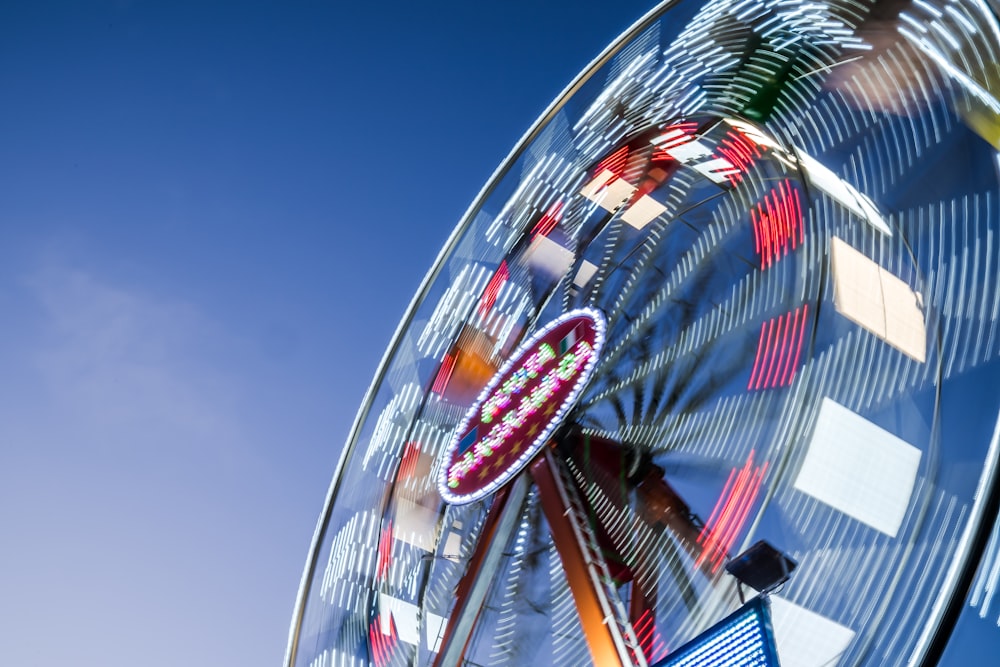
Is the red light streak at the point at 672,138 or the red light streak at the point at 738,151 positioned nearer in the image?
the red light streak at the point at 738,151

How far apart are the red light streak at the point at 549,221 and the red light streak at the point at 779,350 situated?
2291 millimetres

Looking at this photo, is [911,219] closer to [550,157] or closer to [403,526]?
[550,157]

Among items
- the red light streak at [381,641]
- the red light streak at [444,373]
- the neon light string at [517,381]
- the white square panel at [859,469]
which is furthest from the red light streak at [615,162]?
the red light streak at [381,641]

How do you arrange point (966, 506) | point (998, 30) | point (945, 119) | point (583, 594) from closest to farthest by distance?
1. point (966, 506)
2. point (998, 30)
3. point (945, 119)
4. point (583, 594)

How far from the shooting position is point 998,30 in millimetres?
3271

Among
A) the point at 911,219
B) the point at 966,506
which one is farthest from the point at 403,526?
the point at 966,506

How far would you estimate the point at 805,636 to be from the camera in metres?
3.82

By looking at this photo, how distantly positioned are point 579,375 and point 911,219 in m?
2.28

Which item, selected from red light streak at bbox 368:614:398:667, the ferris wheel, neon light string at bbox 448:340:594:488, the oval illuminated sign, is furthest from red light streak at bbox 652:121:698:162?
red light streak at bbox 368:614:398:667

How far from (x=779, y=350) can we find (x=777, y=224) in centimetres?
79

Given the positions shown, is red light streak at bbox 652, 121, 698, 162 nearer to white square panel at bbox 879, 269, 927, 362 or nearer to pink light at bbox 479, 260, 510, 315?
pink light at bbox 479, 260, 510, 315

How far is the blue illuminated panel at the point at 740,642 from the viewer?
3258mm

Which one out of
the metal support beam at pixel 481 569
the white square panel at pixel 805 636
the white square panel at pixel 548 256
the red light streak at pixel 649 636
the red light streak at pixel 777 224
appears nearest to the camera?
the white square panel at pixel 805 636

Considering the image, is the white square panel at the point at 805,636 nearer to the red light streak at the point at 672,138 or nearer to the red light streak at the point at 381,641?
the red light streak at the point at 672,138
